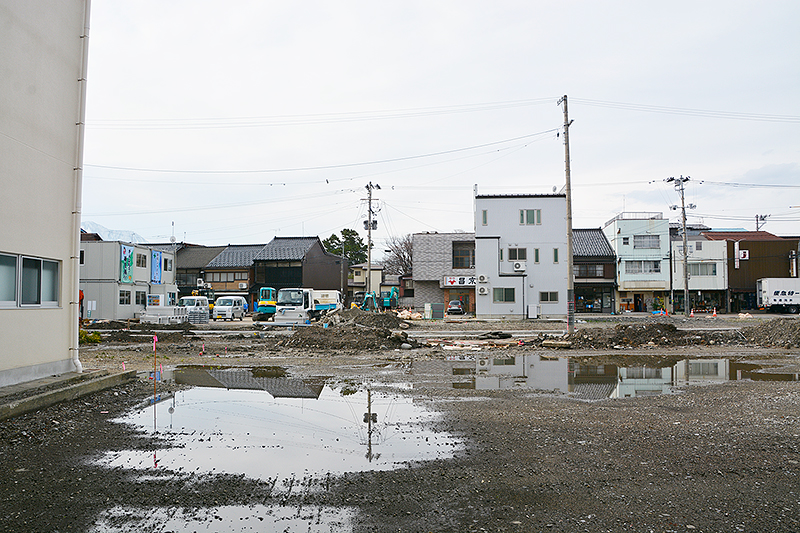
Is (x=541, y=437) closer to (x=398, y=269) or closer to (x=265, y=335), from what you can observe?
(x=265, y=335)

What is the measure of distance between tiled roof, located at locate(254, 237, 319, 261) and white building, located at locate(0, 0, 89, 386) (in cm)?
5557

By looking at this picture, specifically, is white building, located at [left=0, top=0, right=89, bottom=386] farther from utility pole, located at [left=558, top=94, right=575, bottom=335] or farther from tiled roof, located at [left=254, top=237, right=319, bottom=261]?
tiled roof, located at [left=254, top=237, right=319, bottom=261]

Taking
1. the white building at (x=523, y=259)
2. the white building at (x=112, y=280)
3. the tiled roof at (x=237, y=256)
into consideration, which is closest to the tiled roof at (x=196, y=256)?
the tiled roof at (x=237, y=256)

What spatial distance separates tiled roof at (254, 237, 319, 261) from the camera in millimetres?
66625

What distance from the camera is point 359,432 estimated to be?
756 centimetres

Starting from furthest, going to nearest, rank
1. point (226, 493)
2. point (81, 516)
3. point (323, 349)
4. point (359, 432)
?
point (323, 349) → point (359, 432) → point (226, 493) → point (81, 516)

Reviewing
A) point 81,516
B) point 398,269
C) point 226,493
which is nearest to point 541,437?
point 226,493

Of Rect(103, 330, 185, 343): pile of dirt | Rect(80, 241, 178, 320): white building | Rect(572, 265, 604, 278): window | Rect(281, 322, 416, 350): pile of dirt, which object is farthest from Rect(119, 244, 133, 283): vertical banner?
Rect(572, 265, 604, 278): window

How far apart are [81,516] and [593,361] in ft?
47.5

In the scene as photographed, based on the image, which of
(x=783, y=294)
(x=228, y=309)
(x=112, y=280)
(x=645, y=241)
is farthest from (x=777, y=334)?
(x=783, y=294)

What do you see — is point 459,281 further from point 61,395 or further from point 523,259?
point 61,395

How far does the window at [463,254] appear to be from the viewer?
56.6 metres

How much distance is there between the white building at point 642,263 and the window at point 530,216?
17.1 metres

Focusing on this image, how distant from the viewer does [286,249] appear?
67812mm
